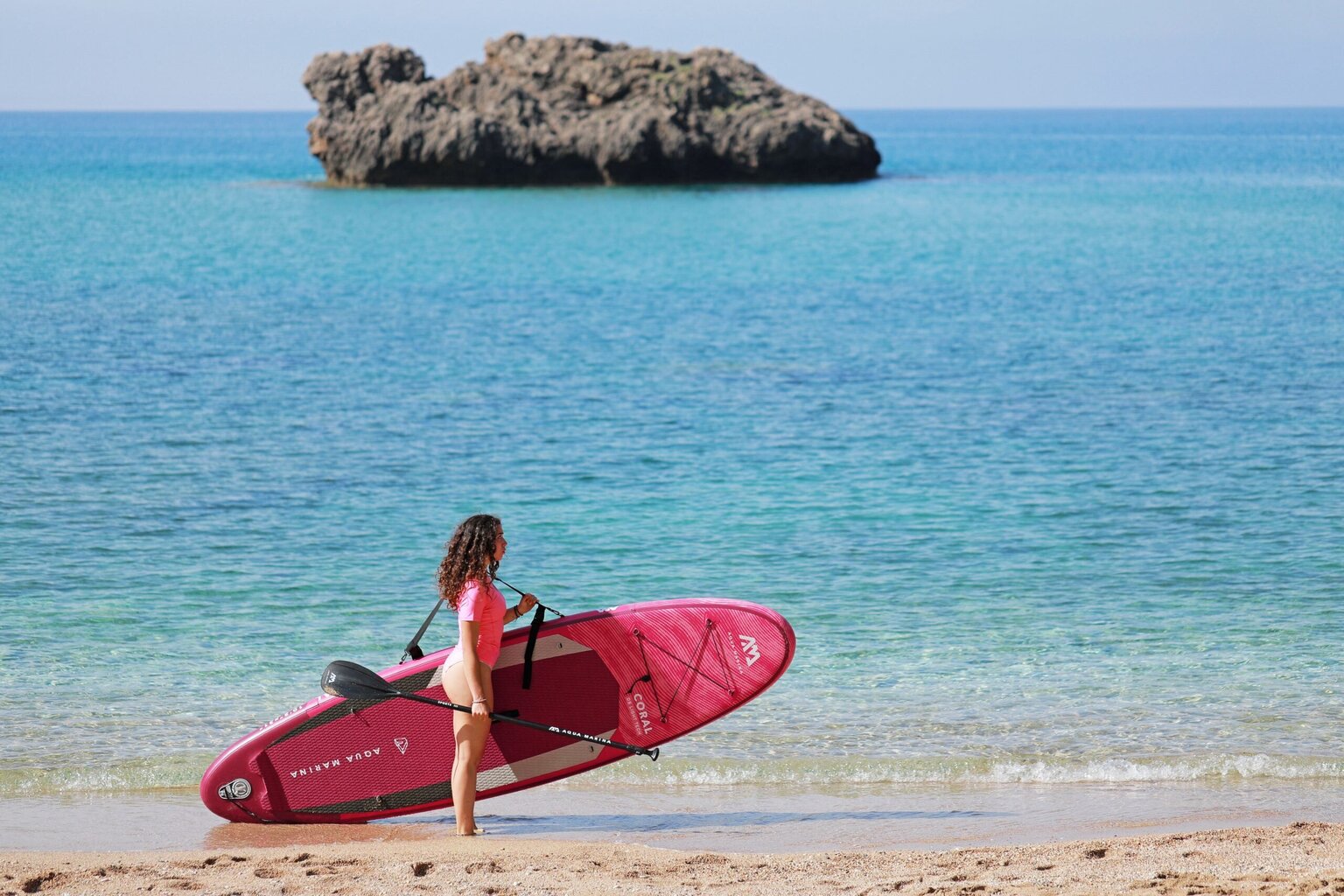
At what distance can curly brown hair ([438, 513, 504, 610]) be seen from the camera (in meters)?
6.89

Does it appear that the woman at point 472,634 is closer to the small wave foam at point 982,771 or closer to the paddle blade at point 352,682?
the paddle blade at point 352,682

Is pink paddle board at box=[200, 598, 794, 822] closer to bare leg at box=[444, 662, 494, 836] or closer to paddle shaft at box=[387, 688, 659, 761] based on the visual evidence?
paddle shaft at box=[387, 688, 659, 761]

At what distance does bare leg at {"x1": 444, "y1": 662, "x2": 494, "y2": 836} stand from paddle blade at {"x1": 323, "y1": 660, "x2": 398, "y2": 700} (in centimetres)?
45

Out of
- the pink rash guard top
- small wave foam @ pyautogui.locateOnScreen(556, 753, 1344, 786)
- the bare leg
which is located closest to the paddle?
the bare leg

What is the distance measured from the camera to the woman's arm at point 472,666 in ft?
22.7

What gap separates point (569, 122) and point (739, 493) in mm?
65495

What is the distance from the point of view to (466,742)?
7137 millimetres

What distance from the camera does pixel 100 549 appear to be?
44.4ft

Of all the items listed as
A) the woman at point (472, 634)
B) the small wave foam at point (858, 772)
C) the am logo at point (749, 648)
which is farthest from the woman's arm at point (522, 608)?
the small wave foam at point (858, 772)

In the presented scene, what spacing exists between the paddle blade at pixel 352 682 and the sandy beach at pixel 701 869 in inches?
32.1

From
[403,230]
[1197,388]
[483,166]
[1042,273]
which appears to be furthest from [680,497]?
[483,166]

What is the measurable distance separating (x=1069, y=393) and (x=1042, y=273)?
2045 cm

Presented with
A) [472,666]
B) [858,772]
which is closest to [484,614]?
[472,666]

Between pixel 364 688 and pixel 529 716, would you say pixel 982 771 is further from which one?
pixel 364 688
